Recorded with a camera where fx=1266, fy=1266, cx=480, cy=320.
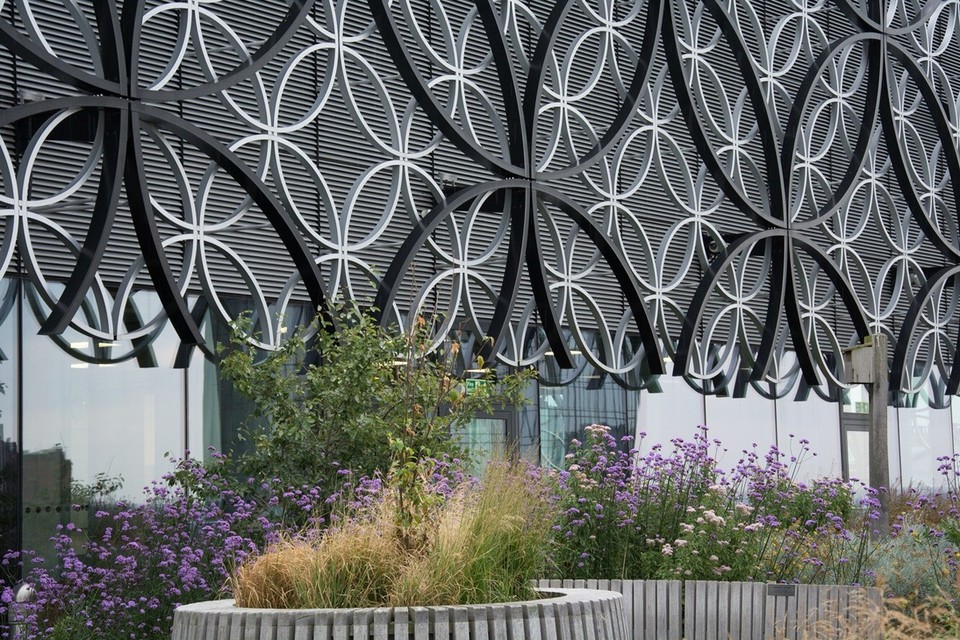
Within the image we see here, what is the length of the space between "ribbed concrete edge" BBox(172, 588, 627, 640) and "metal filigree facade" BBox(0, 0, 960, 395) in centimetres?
469

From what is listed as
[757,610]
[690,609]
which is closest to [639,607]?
[690,609]

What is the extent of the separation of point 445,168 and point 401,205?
0.82m

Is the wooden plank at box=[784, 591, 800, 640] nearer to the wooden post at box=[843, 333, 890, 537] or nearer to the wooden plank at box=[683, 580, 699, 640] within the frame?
the wooden plank at box=[683, 580, 699, 640]

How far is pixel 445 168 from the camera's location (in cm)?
1711

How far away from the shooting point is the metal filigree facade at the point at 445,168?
12297 mm

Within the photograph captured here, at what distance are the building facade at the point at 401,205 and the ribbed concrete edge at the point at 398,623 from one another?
4.25 metres

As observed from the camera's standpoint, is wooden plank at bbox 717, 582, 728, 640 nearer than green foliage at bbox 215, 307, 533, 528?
Yes

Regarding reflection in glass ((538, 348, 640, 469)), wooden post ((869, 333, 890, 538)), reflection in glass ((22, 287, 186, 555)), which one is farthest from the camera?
reflection in glass ((538, 348, 640, 469))

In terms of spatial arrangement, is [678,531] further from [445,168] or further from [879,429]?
[445,168]

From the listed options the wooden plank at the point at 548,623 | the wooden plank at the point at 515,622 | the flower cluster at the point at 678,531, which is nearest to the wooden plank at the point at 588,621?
the wooden plank at the point at 548,623

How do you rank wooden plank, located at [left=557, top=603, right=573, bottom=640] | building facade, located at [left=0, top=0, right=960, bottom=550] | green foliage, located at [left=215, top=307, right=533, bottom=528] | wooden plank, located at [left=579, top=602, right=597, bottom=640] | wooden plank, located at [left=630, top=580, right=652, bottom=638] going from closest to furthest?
wooden plank, located at [left=557, top=603, right=573, bottom=640] < wooden plank, located at [left=579, top=602, right=597, bottom=640] < wooden plank, located at [left=630, top=580, right=652, bottom=638] < green foliage, located at [left=215, top=307, right=533, bottom=528] < building facade, located at [left=0, top=0, right=960, bottom=550]

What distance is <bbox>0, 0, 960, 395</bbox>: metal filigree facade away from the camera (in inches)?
484

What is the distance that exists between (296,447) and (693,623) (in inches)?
193

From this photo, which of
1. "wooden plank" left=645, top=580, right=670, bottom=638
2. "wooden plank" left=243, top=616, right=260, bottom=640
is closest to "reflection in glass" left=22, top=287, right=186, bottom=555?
"wooden plank" left=645, top=580, right=670, bottom=638
